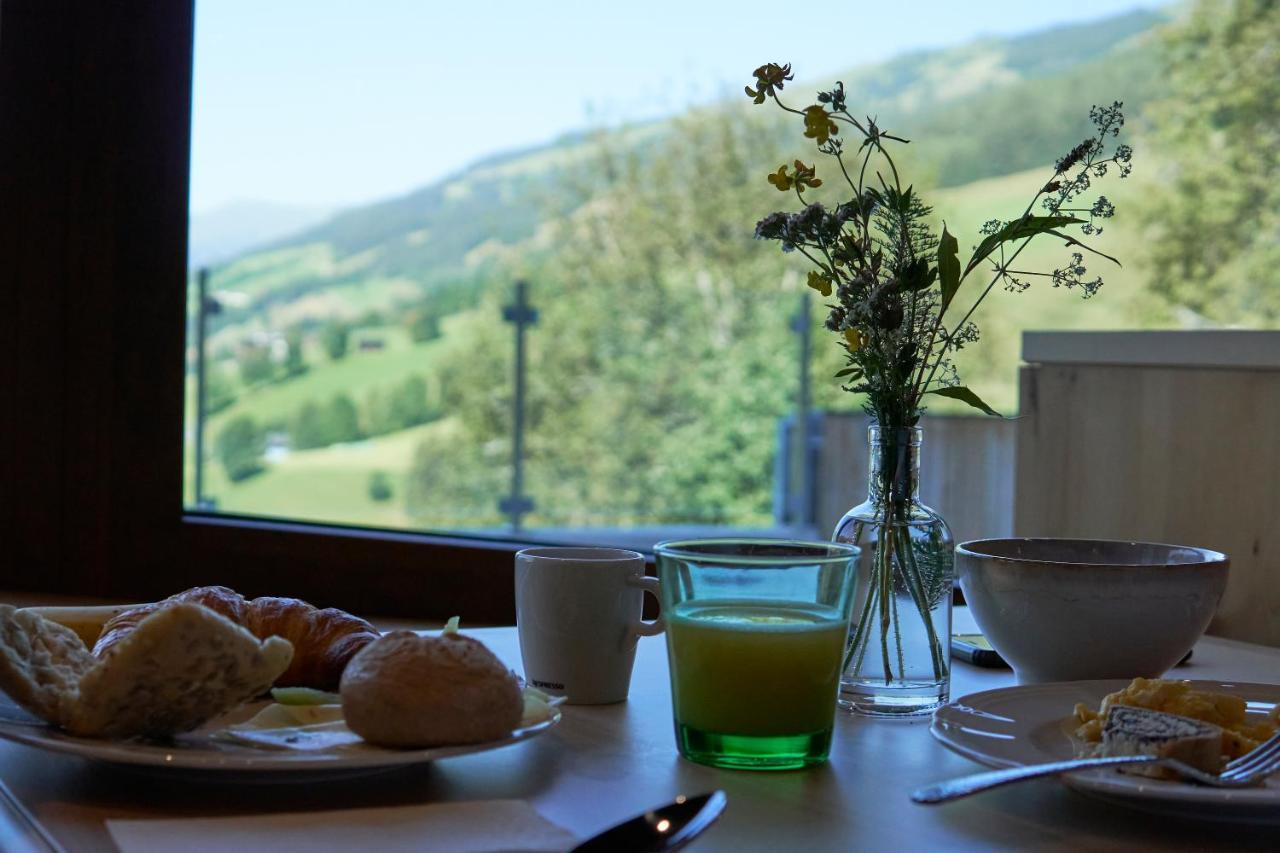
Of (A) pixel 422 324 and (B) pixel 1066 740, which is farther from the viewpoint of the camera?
(A) pixel 422 324

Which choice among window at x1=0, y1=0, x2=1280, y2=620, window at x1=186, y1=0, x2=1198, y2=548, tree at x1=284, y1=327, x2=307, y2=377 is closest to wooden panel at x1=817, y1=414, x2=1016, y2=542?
window at x1=0, y1=0, x2=1280, y2=620

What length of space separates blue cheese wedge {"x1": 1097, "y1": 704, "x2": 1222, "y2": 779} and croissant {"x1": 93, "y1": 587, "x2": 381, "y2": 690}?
1.34 feet

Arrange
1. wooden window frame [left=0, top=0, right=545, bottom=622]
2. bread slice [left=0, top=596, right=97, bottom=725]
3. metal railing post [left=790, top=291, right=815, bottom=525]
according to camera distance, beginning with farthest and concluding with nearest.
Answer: metal railing post [left=790, top=291, right=815, bottom=525] < wooden window frame [left=0, top=0, right=545, bottom=622] < bread slice [left=0, top=596, right=97, bottom=725]

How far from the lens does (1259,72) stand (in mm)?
8008

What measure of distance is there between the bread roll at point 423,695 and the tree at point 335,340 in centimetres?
664

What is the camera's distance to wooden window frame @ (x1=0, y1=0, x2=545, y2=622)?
157cm

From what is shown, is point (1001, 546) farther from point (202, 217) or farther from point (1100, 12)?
point (1100, 12)

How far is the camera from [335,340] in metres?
7.16

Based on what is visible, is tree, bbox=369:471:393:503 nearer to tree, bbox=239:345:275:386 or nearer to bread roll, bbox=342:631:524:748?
tree, bbox=239:345:275:386

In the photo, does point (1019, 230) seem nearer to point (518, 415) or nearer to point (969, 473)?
point (518, 415)

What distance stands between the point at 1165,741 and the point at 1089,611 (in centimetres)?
22

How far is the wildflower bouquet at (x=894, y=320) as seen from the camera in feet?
2.64

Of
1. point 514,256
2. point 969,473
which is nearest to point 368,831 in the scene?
point 969,473

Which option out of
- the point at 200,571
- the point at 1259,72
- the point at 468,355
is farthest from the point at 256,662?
the point at 1259,72
